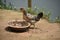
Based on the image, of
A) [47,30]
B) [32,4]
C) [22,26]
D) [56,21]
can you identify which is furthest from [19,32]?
[32,4]

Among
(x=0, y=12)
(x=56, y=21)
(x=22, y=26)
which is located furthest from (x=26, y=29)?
(x=0, y=12)

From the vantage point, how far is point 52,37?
3.90 metres

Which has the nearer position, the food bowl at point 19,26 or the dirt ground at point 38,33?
the dirt ground at point 38,33

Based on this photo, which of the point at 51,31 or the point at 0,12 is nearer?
the point at 51,31

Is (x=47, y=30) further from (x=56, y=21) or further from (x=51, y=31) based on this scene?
(x=56, y=21)

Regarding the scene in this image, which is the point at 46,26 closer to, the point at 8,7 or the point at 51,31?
the point at 51,31

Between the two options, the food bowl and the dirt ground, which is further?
the food bowl

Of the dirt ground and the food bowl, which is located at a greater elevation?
the food bowl

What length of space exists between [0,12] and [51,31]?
180 centimetres

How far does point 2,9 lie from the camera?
5.81 m

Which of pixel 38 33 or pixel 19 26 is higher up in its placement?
pixel 19 26

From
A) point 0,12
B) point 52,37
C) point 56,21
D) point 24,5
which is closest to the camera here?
point 52,37

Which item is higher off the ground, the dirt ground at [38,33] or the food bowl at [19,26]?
the food bowl at [19,26]

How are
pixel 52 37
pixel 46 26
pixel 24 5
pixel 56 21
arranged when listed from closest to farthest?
pixel 52 37, pixel 46 26, pixel 56 21, pixel 24 5
